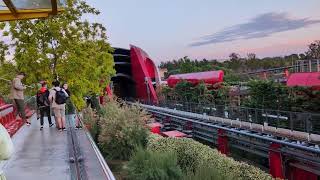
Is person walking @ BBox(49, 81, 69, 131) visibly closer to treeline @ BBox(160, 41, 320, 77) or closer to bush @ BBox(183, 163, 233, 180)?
bush @ BBox(183, 163, 233, 180)

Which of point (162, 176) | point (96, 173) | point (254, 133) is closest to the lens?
point (96, 173)

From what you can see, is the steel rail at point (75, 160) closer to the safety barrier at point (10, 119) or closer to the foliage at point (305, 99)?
the safety barrier at point (10, 119)

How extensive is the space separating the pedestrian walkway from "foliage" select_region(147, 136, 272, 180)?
2260mm

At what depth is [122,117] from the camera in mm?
16422

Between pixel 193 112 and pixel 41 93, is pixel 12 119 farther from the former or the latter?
pixel 193 112

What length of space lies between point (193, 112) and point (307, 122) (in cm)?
1620

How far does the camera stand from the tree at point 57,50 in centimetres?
2325

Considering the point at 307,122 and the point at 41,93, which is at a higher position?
the point at 41,93

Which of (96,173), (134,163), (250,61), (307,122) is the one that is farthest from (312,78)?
(250,61)

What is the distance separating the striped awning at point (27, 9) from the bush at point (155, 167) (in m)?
4.04

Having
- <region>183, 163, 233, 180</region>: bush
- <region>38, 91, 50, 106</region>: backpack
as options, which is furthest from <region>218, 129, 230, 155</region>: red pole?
<region>183, 163, 233, 180</region>: bush

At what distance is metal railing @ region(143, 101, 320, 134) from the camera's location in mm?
17781

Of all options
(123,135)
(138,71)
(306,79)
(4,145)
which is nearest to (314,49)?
(138,71)

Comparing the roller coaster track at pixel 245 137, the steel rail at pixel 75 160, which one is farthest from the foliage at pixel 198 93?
the steel rail at pixel 75 160
